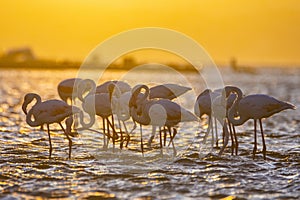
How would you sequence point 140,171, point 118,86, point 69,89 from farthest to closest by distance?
point 69,89
point 118,86
point 140,171

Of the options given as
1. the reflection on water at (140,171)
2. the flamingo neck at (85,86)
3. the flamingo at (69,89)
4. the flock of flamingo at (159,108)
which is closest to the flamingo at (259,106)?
the flock of flamingo at (159,108)

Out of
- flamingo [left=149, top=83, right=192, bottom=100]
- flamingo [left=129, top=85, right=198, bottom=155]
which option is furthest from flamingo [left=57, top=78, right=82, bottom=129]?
flamingo [left=129, top=85, right=198, bottom=155]

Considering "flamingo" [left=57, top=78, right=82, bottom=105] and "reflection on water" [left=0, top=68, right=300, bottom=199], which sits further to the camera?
"flamingo" [left=57, top=78, right=82, bottom=105]

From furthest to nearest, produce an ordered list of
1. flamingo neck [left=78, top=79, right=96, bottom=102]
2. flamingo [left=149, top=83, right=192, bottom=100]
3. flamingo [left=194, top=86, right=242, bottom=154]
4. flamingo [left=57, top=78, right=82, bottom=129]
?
flamingo [left=57, top=78, right=82, bottom=129], flamingo neck [left=78, top=79, right=96, bottom=102], flamingo [left=149, top=83, right=192, bottom=100], flamingo [left=194, top=86, right=242, bottom=154]

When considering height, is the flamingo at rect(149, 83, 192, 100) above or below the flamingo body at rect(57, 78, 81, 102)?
below

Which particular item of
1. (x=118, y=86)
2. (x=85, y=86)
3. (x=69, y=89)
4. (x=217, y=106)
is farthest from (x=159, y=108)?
(x=69, y=89)

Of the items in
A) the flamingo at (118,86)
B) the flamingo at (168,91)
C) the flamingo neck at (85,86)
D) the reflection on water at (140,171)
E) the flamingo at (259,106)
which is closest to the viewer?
the reflection on water at (140,171)

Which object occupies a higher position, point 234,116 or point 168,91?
point 168,91

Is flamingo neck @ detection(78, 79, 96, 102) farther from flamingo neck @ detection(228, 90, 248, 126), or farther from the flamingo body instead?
flamingo neck @ detection(228, 90, 248, 126)

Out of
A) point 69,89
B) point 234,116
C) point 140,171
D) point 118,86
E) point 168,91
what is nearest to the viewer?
point 140,171

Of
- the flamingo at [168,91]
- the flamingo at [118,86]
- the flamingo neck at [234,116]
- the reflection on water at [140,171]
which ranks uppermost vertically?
the flamingo at [118,86]

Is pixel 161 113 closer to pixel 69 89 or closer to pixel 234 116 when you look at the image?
pixel 234 116

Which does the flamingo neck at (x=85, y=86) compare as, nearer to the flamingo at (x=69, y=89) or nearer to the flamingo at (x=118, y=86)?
the flamingo at (x=118, y=86)

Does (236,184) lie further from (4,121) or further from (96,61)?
(96,61)
